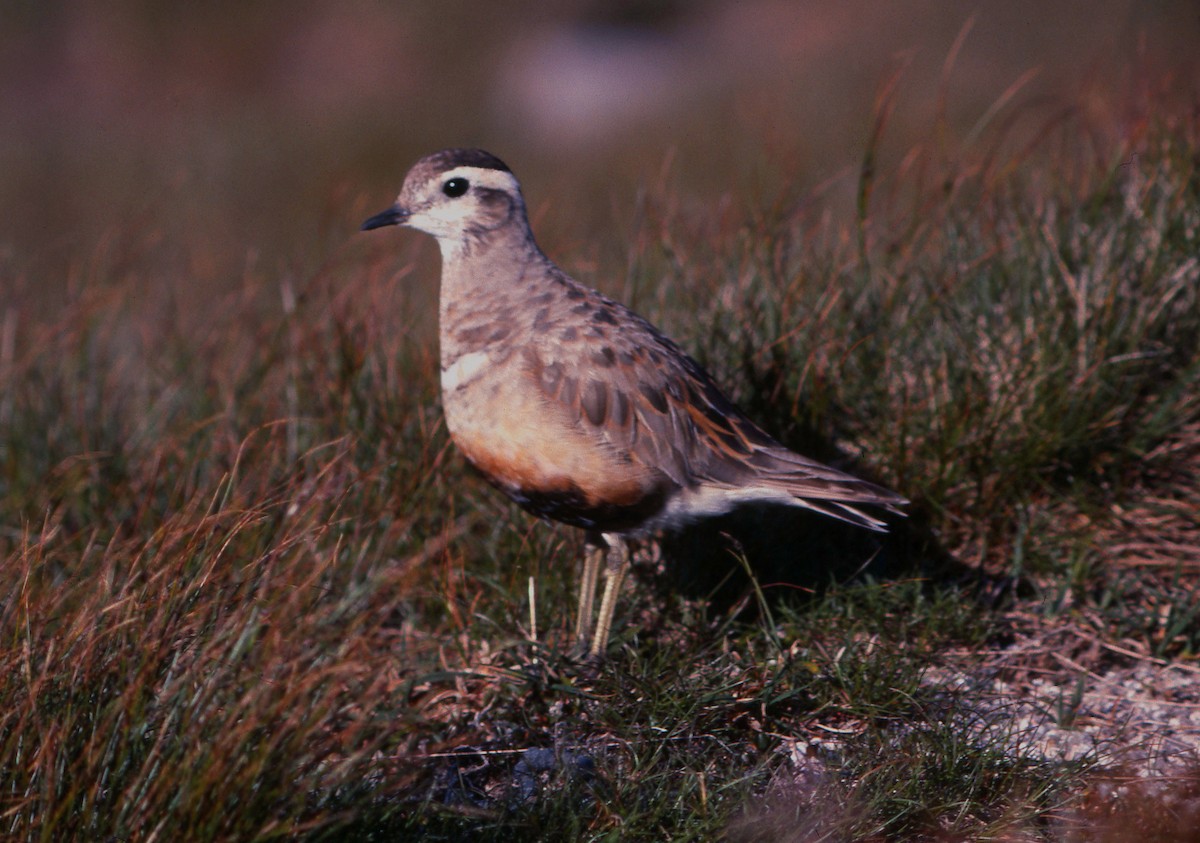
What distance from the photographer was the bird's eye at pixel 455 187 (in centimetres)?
419

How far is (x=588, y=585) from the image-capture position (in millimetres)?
4062

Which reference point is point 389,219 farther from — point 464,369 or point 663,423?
point 663,423

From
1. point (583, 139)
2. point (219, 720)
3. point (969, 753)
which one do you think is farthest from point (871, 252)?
point (583, 139)

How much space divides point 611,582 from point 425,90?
19.5 metres

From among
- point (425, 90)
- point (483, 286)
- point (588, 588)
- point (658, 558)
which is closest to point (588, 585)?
point (588, 588)

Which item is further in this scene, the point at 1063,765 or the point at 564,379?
the point at 564,379

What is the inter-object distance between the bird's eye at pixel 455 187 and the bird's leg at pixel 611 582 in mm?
1340

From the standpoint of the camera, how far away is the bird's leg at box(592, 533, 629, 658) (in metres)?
3.81

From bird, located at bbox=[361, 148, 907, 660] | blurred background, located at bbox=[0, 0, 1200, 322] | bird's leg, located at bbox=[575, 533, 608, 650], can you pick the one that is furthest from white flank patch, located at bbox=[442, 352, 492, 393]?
blurred background, located at bbox=[0, 0, 1200, 322]

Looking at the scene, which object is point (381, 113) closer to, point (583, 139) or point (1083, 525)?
point (583, 139)

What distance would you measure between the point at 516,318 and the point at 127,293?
3.05m

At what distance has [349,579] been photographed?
4199 millimetres

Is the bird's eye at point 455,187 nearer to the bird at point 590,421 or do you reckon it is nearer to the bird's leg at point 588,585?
the bird at point 590,421

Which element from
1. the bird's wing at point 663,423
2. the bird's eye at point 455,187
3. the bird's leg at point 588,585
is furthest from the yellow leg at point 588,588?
the bird's eye at point 455,187
